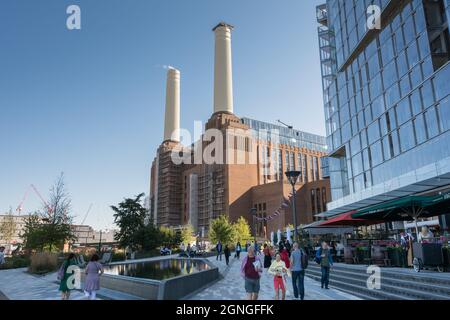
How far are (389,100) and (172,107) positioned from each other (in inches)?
4844

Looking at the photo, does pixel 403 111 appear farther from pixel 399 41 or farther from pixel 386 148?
pixel 399 41

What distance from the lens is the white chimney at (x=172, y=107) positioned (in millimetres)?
141625

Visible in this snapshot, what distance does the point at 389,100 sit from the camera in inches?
1287

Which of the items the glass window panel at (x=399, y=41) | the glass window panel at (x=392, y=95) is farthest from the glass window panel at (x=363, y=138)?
the glass window panel at (x=399, y=41)

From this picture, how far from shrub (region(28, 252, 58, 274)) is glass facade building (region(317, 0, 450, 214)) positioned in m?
25.3

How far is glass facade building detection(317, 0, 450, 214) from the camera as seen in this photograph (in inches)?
1030

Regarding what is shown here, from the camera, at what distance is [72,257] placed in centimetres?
1062

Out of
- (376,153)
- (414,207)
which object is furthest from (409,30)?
(414,207)

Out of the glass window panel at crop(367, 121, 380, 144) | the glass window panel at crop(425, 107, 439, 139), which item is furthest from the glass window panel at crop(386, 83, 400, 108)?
the glass window panel at crop(425, 107, 439, 139)

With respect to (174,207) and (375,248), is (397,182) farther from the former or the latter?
(174,207)

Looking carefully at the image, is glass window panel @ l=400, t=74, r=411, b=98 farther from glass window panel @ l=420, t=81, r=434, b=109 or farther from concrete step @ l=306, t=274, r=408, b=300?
concrete step @ l=306, t=274, r=408, b=300

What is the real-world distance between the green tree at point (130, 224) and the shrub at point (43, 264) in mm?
18478

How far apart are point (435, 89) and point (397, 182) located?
7583 millimetres
